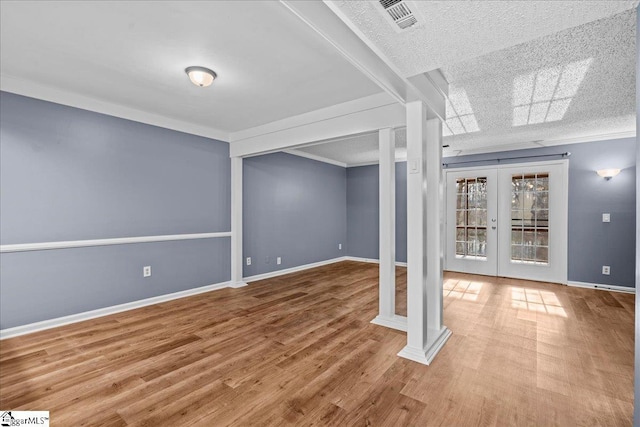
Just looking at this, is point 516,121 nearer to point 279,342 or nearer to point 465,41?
point 465,41

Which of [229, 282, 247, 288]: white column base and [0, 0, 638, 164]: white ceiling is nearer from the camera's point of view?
[0, 0, 638, 164]: white ceiling

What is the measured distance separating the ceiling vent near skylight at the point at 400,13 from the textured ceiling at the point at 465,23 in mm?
18

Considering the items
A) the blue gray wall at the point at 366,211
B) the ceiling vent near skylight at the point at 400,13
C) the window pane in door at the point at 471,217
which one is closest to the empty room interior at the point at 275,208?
the ceiling vent near skylight at the point at 400,13

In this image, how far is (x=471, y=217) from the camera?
224 inches

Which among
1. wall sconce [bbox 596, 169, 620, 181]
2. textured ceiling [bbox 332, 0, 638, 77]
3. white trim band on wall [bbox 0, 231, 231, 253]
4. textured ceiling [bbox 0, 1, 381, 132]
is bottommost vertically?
white trim band on wall [bbox 0, 231, 231, 253]

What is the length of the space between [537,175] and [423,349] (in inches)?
176

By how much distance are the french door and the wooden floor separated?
1.49 m

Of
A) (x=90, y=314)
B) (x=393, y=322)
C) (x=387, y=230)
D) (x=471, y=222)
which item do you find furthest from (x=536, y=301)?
(x=90, y=314)

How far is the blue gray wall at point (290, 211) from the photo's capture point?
5.11m

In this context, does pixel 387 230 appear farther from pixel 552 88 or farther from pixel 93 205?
pixel 93 205

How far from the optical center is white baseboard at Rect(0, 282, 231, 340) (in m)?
2.79

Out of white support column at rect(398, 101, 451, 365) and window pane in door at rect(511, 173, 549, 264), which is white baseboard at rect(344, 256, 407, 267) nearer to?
window pane in door at rect(511, 173, 549, 264)

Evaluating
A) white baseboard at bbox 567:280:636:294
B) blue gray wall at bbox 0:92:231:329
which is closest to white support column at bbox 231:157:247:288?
blue gray wall at bbox 0:92:231:329

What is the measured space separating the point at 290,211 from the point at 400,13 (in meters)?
4.62
